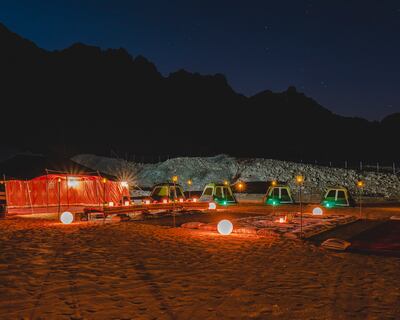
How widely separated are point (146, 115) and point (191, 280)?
394ft

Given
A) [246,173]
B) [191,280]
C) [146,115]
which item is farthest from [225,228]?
[146,115]

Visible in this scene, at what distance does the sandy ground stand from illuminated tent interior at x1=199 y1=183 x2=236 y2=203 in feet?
61.3

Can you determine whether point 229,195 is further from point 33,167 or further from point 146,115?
point 146,115

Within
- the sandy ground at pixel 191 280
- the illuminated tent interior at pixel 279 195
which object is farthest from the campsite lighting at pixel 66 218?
the illuminated tent interior at pixel 279 195

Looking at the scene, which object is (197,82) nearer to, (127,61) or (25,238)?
(127,61)

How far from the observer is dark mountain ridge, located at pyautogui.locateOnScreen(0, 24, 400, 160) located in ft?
335

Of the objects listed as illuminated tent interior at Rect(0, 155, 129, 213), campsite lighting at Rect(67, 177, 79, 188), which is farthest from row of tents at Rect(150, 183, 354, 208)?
campsite lighting at Rect(67, 177, 79, 188)

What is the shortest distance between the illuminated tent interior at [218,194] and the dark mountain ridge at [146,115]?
191ft

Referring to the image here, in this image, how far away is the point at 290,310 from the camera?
6137mm

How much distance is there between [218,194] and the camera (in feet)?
106

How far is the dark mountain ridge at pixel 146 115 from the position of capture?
335ft

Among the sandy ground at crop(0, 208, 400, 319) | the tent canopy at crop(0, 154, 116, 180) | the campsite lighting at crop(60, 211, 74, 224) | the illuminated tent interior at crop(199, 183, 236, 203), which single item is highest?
the tent canopy at crop(0, 154, 116, 180)

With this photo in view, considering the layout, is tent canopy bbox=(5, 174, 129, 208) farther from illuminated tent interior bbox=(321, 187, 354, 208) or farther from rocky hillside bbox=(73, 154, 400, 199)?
rocky hillside bbox=(73, 154, 400, 199)

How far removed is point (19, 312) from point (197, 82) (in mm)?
147830
